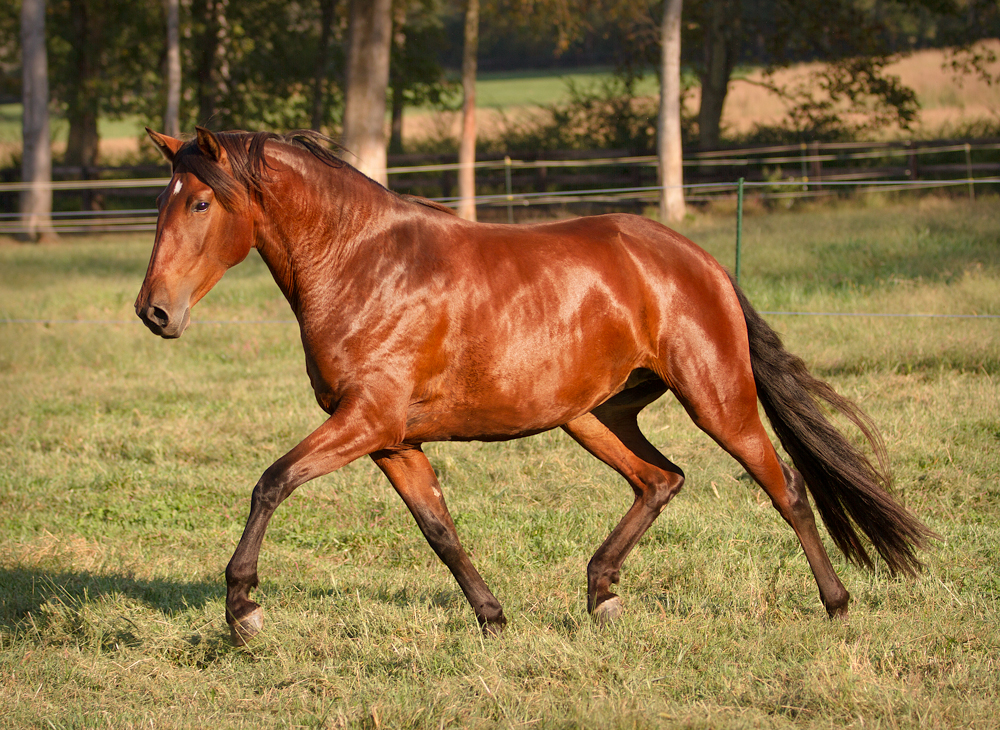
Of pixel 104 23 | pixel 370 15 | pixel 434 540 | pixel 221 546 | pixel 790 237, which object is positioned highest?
pixel 104 23

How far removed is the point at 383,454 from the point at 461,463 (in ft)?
7.64

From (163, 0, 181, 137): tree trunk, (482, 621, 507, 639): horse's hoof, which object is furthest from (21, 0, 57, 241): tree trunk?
(482, 621, 507, 639): horse's hoof

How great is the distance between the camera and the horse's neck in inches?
139

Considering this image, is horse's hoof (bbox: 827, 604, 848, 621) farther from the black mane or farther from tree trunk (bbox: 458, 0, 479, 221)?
tree trunk (bbox: 458, 0, 479, 221)

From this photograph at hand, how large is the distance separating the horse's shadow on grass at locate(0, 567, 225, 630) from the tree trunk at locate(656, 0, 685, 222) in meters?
13.9

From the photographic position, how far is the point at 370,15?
15344 mm

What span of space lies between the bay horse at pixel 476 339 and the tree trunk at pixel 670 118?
1333 centimetres

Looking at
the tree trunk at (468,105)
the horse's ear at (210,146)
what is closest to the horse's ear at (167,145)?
the horse's ear at (210,146)

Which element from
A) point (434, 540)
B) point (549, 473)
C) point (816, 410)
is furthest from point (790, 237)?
point (434, 540)

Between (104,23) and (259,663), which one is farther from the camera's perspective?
(104,23)

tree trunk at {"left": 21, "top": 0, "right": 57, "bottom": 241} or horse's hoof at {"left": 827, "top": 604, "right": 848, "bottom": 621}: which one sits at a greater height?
tree trunk at {"left": 21, "top": 0, "right": 57, "bottom": 241}

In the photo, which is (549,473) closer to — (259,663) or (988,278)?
(259,663)

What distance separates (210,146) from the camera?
3301 mm

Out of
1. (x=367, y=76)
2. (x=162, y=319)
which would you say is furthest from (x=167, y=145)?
(x=367, y=76)
